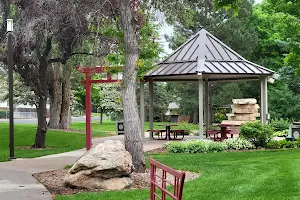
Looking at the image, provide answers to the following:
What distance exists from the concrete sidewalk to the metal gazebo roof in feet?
20.1

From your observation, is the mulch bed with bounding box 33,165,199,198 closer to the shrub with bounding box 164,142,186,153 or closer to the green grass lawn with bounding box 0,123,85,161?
Answer: the shrub with bounding box 164,142,186,153

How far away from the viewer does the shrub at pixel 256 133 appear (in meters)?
19.1

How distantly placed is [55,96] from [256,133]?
57.4 ft

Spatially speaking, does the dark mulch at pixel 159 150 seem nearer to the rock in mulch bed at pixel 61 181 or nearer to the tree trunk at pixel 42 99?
the tree trunk at pixel 42 99

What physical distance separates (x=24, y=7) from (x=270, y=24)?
115 ft

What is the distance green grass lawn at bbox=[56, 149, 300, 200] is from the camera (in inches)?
348

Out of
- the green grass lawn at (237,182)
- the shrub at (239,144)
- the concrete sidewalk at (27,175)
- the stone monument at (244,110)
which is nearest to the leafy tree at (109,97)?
the stone monument at (244,110)

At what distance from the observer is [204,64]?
21.9m

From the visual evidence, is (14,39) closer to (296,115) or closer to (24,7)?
(24,7)

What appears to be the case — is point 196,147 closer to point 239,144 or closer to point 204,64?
point 239,144

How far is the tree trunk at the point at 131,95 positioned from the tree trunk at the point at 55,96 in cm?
2039

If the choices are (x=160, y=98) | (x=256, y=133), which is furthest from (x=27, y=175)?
(x=160, y=98)

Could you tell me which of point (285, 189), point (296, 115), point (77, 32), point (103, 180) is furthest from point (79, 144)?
point (296, 115)

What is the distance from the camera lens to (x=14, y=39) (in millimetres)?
19172
